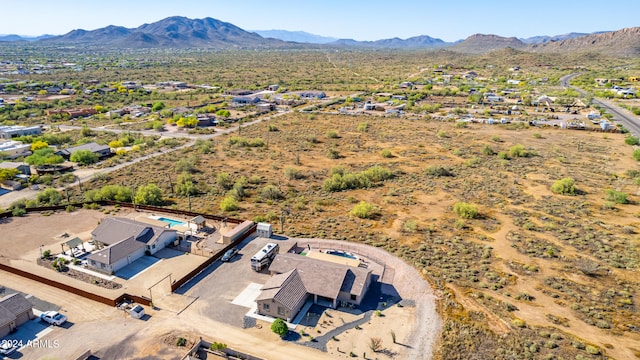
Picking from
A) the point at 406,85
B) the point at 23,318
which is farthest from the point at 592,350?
the point at 406,85

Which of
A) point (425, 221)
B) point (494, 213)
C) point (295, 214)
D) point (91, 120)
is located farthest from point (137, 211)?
point (91, 120)

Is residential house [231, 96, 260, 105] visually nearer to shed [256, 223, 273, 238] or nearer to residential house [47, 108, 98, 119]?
residential house [47, 108, 98, 119]

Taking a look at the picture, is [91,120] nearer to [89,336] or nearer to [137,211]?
[137,211]

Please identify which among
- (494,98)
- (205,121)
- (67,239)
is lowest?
(67,239)

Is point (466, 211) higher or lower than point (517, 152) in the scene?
lower

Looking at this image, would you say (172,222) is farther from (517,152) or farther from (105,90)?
(105,90)

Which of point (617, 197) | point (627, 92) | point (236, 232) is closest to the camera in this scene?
point (236, 232)

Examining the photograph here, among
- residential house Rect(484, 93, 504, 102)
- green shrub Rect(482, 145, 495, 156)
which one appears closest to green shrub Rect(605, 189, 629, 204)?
green shrub Rect(482, 145, 495, 156)
